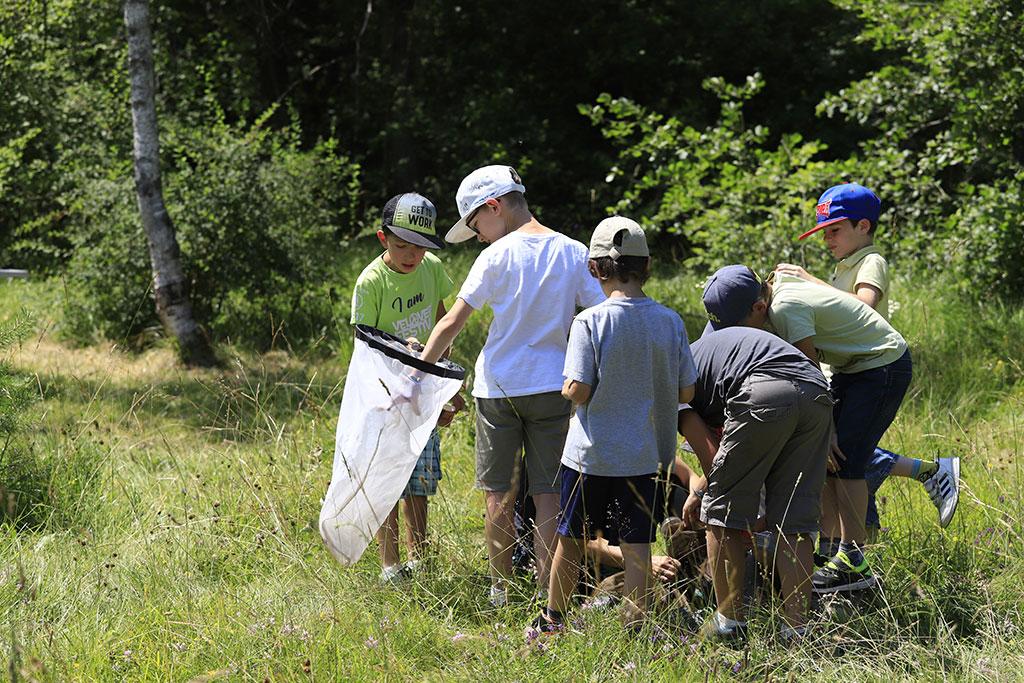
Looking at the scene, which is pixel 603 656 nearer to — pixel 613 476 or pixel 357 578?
pixel 613 476

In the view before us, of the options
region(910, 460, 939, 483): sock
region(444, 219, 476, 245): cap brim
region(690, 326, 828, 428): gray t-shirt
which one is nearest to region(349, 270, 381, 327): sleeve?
region(444, 219, 476, 245): cap brim

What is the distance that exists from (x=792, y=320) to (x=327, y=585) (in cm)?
196

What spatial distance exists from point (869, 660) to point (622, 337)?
50.2 inches

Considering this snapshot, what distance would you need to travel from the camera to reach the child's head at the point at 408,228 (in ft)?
13.9

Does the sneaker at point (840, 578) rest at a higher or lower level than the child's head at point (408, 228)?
lower

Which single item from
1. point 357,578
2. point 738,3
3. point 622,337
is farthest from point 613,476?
point 738,3

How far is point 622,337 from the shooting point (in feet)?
11.6

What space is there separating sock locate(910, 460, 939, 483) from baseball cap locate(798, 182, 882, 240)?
104 centimetres

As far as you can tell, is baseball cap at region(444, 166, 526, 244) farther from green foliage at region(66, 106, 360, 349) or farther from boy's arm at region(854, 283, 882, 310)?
green foliage at region(66, 106, 360, 349)

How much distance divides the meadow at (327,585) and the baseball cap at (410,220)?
1.14m

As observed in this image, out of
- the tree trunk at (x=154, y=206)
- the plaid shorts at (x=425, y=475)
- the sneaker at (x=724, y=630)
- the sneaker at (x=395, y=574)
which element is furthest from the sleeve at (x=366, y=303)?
the tree trunk at (x=154, y=206)

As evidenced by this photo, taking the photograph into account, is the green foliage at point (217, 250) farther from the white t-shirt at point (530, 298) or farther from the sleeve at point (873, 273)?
the sleeve at point (873, 273)

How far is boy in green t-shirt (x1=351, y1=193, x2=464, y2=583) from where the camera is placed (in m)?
4.21

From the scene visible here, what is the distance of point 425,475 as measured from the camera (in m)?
4.28
